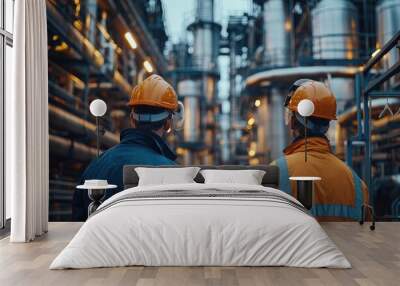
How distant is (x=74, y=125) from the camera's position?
5922 mm

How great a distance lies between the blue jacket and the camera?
5.59 m

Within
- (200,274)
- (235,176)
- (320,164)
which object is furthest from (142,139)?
(200,274)

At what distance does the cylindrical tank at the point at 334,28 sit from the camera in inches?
243

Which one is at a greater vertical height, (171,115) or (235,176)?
(171,115)

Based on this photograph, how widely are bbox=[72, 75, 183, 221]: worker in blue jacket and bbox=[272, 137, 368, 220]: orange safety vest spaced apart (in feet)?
4.85

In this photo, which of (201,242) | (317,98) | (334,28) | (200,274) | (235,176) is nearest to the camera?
(200,274)

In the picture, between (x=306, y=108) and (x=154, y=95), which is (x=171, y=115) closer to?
(x=154, y=95)

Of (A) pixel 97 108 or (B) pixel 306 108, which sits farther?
(A) pixel 97 108

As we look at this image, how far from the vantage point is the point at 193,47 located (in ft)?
21.0

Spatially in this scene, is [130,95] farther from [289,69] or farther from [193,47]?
[289,69]

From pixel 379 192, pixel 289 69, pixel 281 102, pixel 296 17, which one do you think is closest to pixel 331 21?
pixel 296 17

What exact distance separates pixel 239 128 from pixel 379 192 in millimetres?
Result: 1982

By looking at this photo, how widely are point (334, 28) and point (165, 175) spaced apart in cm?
324

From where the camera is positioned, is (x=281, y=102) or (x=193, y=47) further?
(x=193, y=47)
